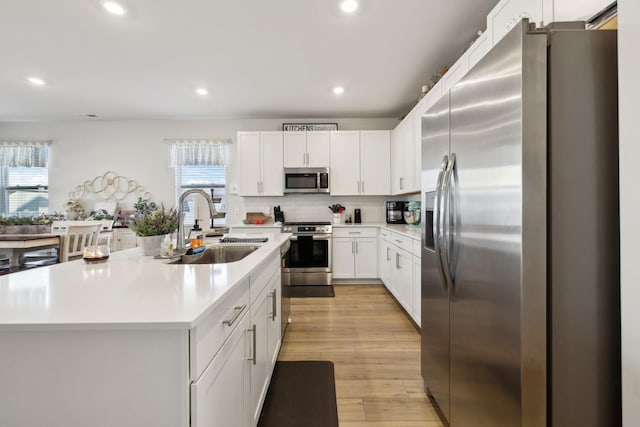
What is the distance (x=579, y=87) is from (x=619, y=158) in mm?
244

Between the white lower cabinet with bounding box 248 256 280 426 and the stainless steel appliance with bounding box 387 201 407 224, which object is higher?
the stainless steel appliance with bounding box 387 201 407 224

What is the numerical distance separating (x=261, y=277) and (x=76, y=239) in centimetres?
308

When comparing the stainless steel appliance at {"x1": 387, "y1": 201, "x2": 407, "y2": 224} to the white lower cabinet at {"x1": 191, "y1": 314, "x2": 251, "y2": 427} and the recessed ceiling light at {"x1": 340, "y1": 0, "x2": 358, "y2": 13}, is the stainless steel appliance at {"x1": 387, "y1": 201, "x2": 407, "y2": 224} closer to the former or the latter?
the recessed ceiling light at {"x1": 340, "y1": 0, "x2": 358, "y2": 13}

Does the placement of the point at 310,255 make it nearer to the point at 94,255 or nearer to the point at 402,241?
the point at 402,241

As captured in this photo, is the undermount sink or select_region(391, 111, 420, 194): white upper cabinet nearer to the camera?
the undermount sink

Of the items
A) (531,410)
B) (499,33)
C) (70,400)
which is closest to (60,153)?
(70,400)

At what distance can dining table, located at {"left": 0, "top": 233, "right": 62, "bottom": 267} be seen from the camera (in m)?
2.95

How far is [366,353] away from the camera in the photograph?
2.27 metres

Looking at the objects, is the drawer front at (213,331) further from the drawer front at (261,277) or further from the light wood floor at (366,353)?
the light wood floor at (366,353)

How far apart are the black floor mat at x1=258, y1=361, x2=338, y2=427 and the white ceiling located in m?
2.63

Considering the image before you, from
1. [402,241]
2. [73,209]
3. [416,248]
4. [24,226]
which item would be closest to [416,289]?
[416,248]

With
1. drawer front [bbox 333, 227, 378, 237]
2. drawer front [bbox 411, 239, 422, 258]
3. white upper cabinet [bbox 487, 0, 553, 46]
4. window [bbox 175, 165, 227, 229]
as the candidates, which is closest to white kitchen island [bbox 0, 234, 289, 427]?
white upper cabinet [bbox 487, 0, 553, 46]

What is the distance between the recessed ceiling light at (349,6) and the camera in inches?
83.7

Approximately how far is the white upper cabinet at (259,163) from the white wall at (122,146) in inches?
17.5
